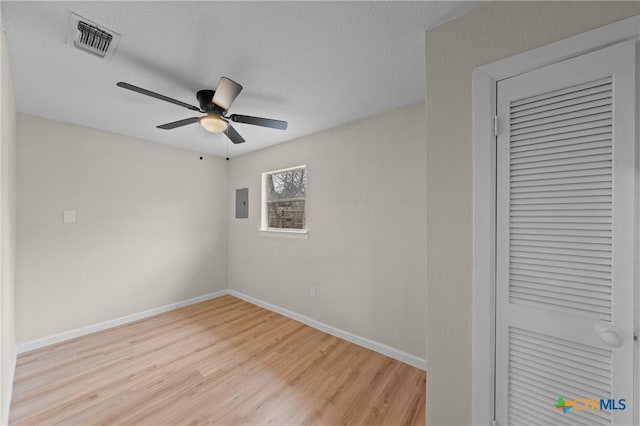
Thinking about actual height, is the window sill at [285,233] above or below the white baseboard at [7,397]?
above

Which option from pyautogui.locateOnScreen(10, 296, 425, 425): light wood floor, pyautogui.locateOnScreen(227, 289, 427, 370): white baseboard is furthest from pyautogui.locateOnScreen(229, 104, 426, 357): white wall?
pyautogui.locateOnScreen(10, 296, 425, 425): light wood floor

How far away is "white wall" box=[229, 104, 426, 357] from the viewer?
92.0 inches

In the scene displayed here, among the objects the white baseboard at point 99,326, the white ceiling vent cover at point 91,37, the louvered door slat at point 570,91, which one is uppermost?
the white ceiling vent cover at point 91,37

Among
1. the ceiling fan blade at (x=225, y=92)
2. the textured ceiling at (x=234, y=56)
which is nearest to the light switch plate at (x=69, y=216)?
the textured ceiling at (x=234, y=56)

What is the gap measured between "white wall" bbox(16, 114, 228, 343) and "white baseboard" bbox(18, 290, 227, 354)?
0.06 metres

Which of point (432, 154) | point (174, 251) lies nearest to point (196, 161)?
point (174, 251)

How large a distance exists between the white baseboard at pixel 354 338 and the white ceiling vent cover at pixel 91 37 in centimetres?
309

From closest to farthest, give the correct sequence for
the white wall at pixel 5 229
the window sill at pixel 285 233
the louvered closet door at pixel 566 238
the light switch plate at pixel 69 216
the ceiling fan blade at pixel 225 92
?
the louvered closet door at pixel 566 238
the white wall at pixel 5 229
the ceiling fan blade at pixel 225 92
the light switch plate at pixel 69 216
the window sill at pixel 285 233

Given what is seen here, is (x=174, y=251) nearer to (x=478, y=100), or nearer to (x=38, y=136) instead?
(x=38, y=136)

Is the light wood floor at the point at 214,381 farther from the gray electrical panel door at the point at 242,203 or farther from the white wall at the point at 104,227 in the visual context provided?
the gray electrical panel door at the point at 242,203

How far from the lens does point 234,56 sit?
1634 mm

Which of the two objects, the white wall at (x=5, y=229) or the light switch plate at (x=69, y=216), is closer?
the white wall at (x=5, y=229)

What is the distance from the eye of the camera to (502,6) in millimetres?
1186

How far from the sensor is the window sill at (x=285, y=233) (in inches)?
128
